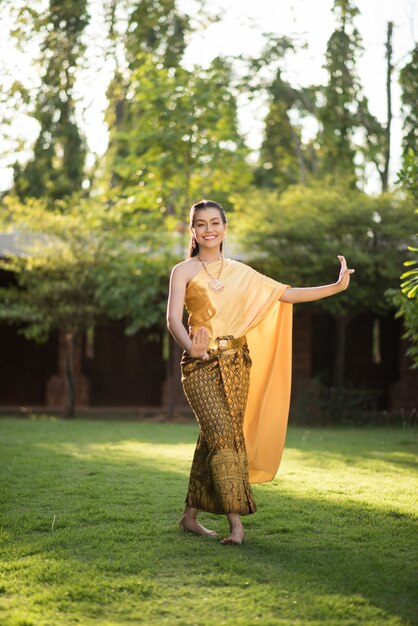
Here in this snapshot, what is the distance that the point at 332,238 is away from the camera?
13.8 m

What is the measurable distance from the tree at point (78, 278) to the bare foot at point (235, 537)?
998 cm

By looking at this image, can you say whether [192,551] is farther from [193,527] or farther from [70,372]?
[70,372]

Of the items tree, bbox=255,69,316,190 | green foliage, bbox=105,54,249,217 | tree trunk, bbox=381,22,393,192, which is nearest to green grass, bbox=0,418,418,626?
green foliage, bbox=105,54,249,217

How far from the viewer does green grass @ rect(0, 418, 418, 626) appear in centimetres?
334

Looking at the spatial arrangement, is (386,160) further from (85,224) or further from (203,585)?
(203,585)

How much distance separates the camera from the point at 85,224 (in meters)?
14.8

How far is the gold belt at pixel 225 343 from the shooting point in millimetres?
4609

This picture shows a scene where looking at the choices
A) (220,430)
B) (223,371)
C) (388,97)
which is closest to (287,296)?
(223,371)

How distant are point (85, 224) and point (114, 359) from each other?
3625 mm

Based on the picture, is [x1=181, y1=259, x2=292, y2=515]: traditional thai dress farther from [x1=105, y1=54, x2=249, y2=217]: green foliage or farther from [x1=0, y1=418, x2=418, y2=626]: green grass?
[x1=105, y1=54, x2=249, y2=217]: green foliage

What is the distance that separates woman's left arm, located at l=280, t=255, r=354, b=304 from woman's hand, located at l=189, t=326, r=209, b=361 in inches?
26.3

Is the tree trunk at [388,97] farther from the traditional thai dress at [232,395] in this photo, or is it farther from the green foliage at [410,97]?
the traditional thai dress at [232,395]

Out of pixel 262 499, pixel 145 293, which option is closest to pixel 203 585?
pixel 262 499

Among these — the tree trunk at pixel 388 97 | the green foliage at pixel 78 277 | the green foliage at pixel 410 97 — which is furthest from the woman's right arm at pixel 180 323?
→ the tree trunk at pixel 388 97
